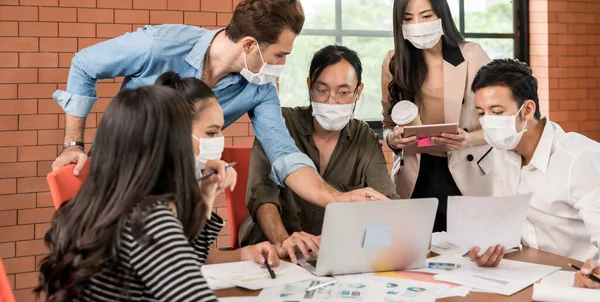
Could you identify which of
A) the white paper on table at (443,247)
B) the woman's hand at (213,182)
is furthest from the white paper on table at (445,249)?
the woman's hand at (213,182)

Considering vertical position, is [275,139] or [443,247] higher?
[275,139]

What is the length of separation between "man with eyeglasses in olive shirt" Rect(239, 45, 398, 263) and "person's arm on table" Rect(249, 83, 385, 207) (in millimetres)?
109

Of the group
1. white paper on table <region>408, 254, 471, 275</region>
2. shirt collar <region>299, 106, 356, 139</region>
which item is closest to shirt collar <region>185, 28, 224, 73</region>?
shirt collar <region>299, 106, 356, 139</region>

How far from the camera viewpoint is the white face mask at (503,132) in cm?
233

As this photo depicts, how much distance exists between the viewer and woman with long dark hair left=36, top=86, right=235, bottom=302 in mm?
1186

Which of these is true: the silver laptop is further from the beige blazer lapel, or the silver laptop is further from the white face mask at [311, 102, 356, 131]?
the beige blazer lapel

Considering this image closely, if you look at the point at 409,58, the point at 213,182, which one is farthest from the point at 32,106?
the point at 213,182

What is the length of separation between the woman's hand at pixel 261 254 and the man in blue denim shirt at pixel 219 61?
367 millimetres

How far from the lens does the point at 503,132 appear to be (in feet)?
7.68

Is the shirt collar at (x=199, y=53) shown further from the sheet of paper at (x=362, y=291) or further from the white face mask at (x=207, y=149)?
the sheet of paper at (x=362, y=291)

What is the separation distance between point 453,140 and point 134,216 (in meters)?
1.61

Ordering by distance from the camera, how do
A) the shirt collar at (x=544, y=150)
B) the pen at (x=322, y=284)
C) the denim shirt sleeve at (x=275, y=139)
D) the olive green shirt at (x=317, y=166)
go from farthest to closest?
the olive green shirt at (x=317, y=166)
the denim shirt sleeve at (x=275, y=139)
the shirt collar at (x=544, y=150)
the pen at (x=322, y=284)

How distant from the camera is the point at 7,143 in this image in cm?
363

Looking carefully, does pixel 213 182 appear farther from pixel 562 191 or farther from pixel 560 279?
pixel 562 191
